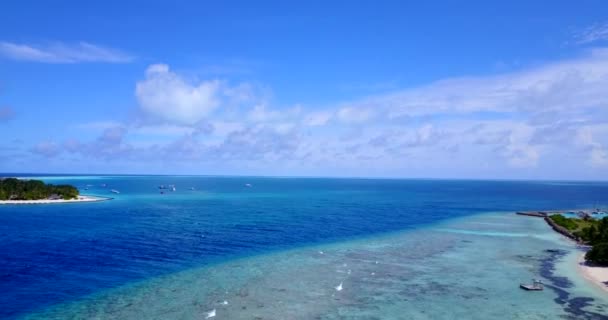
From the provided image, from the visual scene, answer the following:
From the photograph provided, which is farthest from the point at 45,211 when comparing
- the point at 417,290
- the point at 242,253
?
the point at 417,290

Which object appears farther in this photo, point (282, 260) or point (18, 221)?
point (18, 221)

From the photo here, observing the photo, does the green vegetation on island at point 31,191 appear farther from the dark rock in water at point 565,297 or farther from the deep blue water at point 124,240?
the dark rock in water at point 565,297

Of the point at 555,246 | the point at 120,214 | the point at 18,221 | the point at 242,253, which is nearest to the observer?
the point at 242,253

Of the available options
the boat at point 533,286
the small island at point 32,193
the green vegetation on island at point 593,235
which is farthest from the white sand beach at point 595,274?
the small island at point 32,193

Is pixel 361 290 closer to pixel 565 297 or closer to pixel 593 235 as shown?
pixel 565 297

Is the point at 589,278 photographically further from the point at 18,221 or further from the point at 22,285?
the point at 18,221

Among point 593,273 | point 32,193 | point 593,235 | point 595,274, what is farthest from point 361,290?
point 32,193

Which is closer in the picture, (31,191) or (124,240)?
(124,240)
